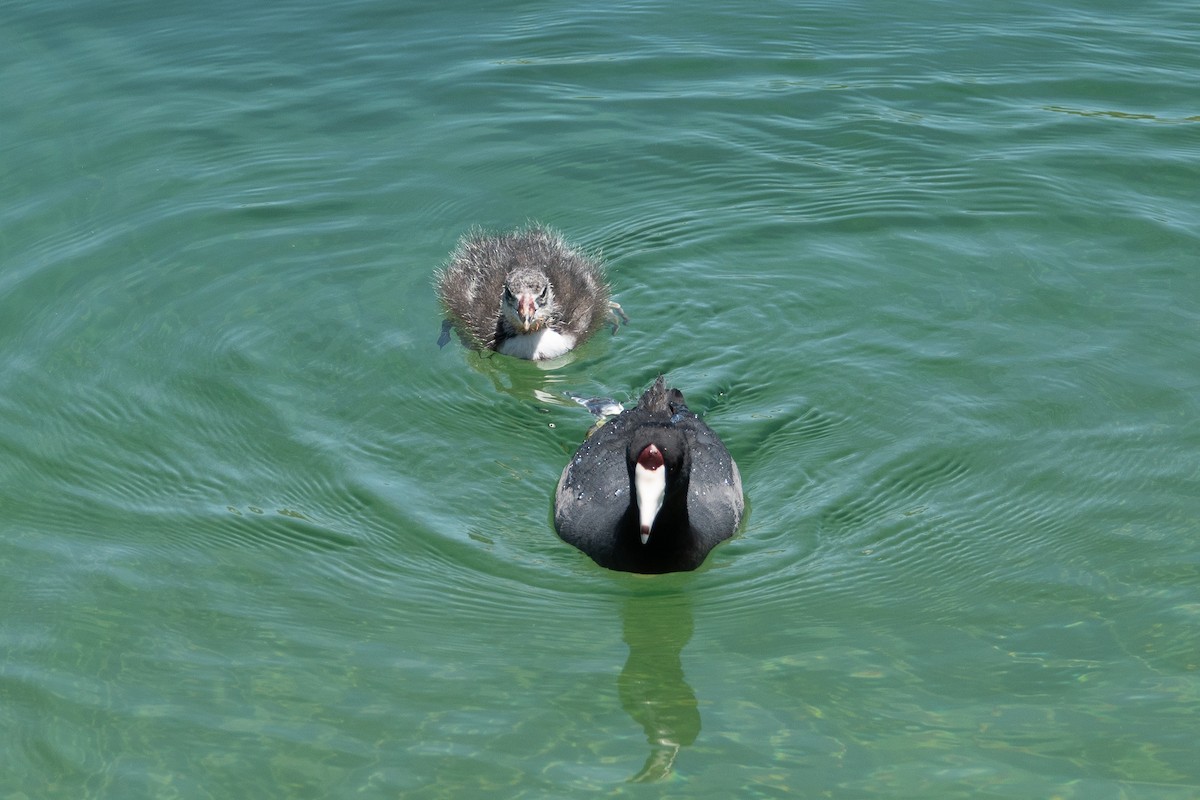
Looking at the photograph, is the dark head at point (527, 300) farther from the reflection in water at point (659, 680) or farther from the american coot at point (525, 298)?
the reflection in water at point (659, 680)

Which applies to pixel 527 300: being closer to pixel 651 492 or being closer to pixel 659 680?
pixel 651 492

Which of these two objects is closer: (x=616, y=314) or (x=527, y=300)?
(x=527, y=300)

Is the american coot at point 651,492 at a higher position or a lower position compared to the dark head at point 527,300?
lower

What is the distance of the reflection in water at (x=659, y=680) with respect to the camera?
5.89 meters

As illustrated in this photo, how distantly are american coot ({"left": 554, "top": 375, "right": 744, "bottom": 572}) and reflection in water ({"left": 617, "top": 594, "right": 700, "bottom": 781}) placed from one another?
25 centimetres

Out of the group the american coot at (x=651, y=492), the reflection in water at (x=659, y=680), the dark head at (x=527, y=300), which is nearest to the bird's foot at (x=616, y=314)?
the dark head at (x=527, y=300)

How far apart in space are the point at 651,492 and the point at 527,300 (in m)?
2.77

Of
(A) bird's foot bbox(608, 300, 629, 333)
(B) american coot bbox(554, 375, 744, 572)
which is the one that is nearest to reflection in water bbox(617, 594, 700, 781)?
(B) american coot bbox(554, 375, 744, 572)

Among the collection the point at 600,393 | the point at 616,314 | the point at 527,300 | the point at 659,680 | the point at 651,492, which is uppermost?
the point at 527,300

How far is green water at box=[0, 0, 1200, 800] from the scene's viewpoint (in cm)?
591

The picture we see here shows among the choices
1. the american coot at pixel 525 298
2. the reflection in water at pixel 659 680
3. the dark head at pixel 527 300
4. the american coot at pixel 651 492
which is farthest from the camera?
the american coot at pixel 525 298

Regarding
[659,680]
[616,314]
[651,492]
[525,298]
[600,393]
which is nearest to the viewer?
[659,680]

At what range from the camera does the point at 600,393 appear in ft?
29.2

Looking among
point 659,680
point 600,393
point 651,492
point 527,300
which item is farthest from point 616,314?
point 659,680
